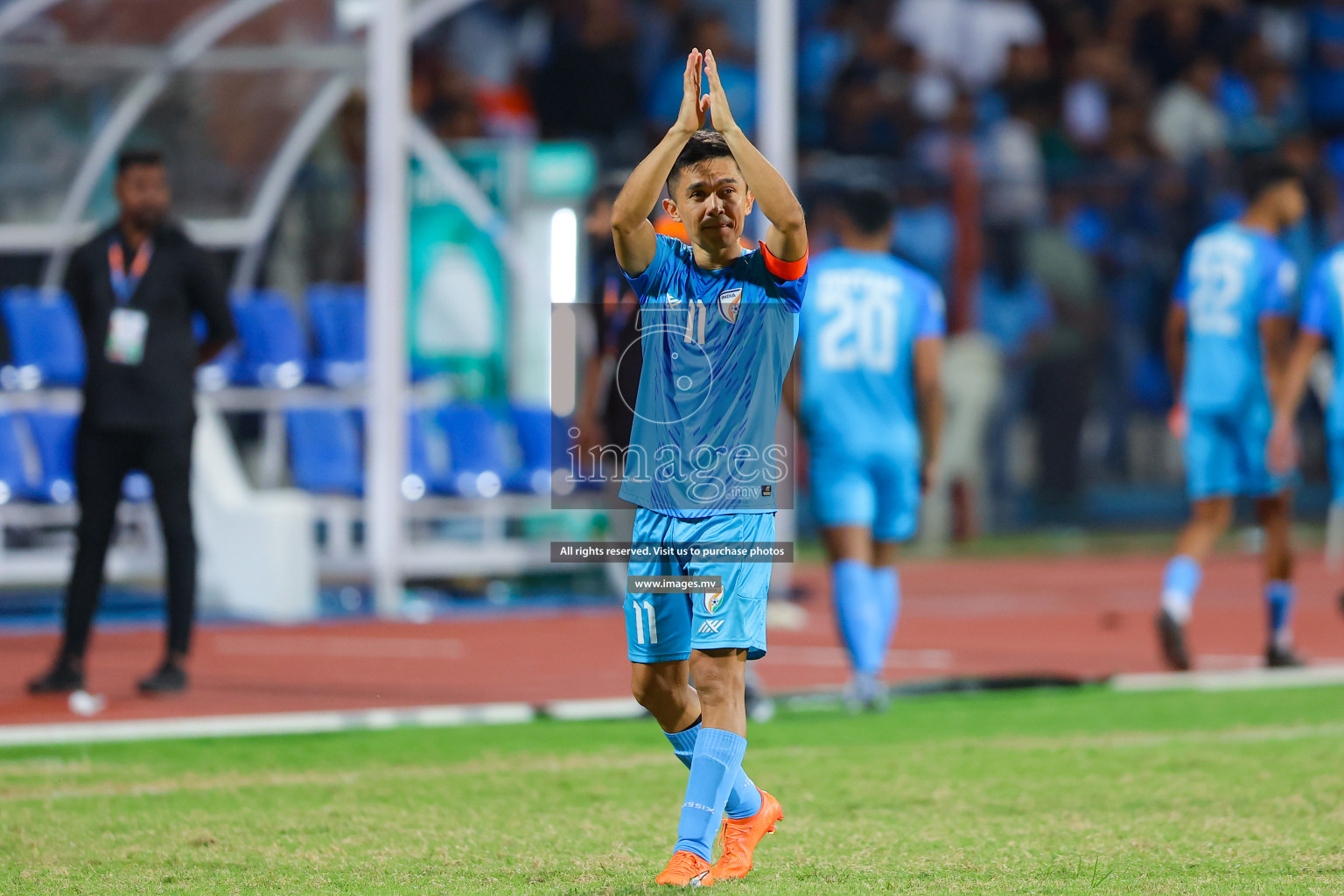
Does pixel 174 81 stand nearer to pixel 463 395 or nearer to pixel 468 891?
pixel 463 395

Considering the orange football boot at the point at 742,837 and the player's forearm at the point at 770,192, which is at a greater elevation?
the player's forearm at the point at 770,192

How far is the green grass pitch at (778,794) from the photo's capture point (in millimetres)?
5699

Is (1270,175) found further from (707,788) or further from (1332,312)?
(707,788)

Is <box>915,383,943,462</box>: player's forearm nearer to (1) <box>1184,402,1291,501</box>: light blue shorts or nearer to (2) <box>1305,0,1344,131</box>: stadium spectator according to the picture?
(1) <box>1184,402,1291,501</box>: light blue shorts

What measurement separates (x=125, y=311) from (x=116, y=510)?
943 mm

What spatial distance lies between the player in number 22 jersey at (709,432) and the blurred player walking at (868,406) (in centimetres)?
387

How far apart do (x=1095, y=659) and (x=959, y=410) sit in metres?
6.72

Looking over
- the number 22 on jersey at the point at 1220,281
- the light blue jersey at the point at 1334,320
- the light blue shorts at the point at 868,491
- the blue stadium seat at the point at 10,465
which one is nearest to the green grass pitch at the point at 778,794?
the light blue shorts at the point at 868,491

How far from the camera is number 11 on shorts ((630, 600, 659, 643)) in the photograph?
219 inches

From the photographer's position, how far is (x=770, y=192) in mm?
5355

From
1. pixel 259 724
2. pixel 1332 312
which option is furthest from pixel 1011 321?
pixel 259 724

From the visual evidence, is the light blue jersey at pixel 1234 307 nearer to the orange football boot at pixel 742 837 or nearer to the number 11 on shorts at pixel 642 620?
the orange football boot at pixel 742 837

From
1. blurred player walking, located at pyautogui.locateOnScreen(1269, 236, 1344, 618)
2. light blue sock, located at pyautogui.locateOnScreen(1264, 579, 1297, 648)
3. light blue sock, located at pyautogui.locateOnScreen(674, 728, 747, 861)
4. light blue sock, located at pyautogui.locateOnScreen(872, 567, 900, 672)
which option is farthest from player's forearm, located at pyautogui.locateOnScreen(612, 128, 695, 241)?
light blue sock, located at pyautogui.locateOnScreen(1264, 579, 1297, 648)

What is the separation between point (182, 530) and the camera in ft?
32.5
